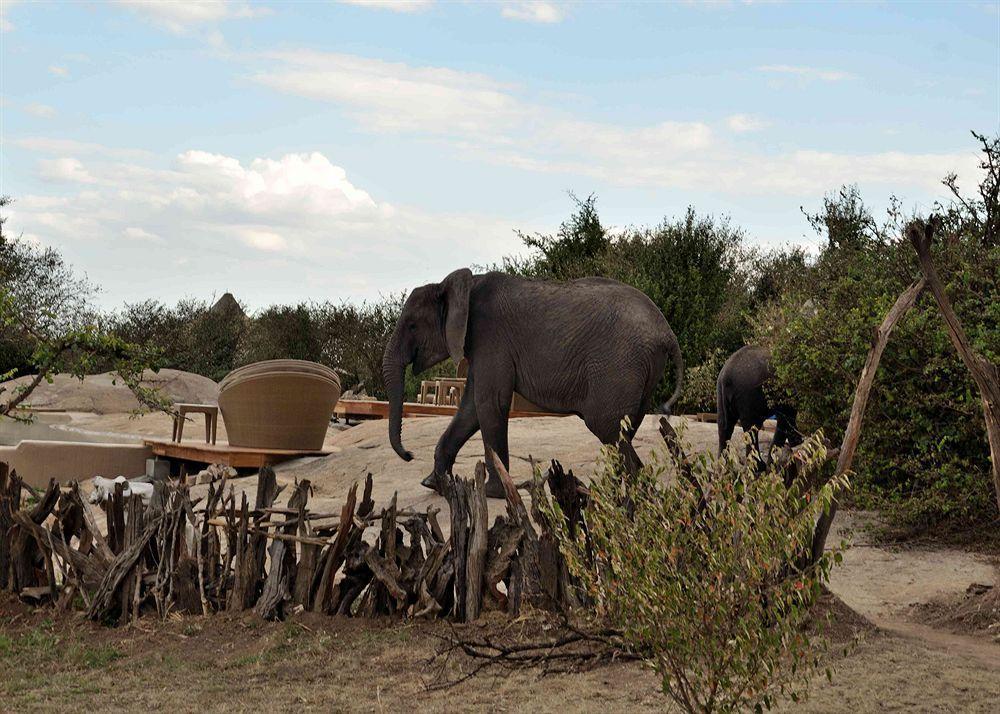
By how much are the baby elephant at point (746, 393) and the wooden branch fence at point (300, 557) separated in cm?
563

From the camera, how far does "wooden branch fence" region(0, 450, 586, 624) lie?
6.02 m

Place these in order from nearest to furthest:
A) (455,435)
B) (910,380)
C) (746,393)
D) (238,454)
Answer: (910,380), (455,435), (746,393), (238,454)

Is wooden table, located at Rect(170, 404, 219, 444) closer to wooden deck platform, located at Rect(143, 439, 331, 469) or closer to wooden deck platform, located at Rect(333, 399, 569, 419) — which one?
wooden deck platform, located at Rect(143, 439, 331, 469)

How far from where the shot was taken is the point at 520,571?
6.00 m

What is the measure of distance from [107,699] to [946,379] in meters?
7.16

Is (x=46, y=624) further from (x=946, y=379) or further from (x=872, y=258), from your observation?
(x=872, y=258)

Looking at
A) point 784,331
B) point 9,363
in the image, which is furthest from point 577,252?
point 784,331

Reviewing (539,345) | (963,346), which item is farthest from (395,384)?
(963,346)

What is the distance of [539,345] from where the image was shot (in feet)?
31.8

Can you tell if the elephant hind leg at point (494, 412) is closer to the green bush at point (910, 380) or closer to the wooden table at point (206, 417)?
the green bush at point (910, 380)

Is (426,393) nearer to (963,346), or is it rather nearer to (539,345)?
(539,345)

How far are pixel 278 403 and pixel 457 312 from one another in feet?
15.9

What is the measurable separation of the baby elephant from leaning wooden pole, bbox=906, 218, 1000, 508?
17.1ft

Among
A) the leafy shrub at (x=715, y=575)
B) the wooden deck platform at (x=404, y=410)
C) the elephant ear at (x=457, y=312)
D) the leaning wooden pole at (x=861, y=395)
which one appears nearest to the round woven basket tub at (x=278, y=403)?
the wooden deck platform at (x=404, y=410)
